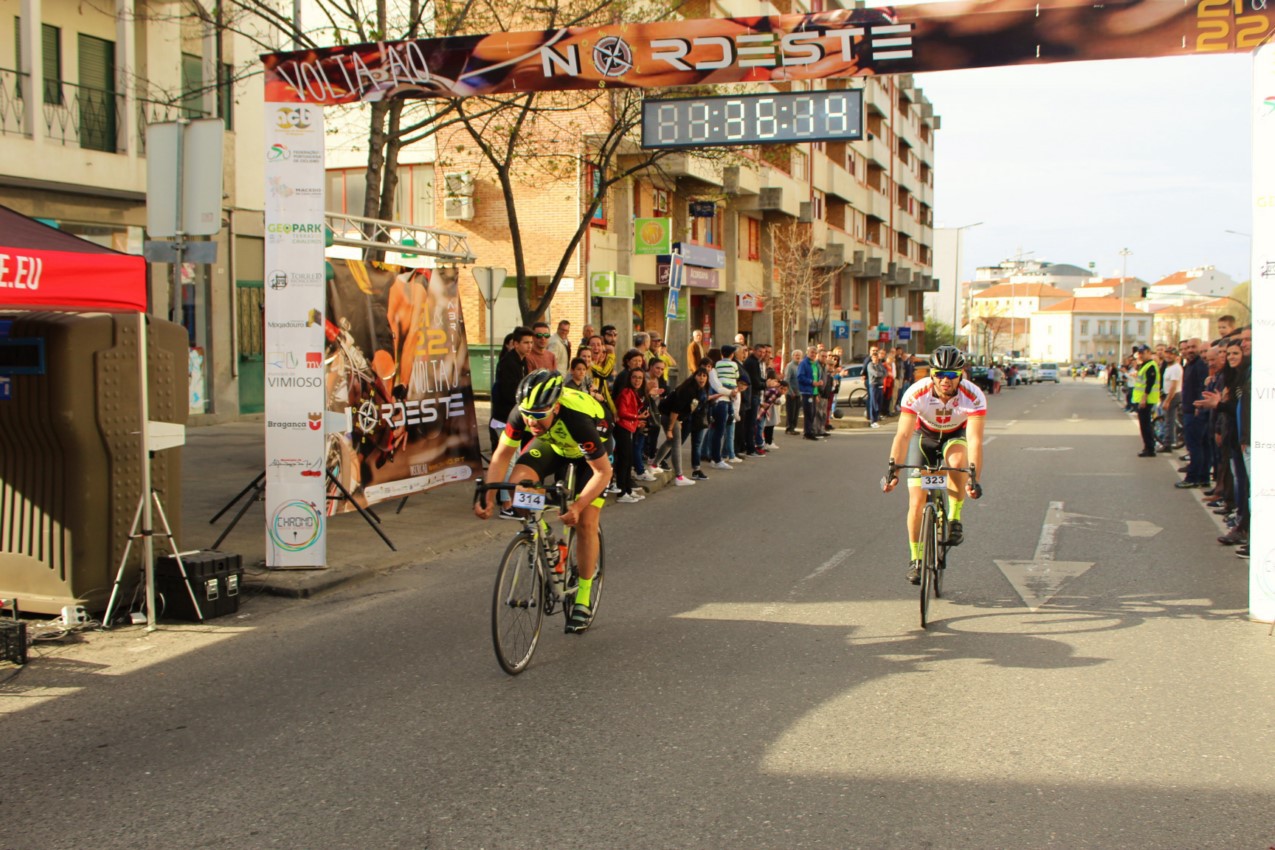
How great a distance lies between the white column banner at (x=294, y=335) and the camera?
959 cm

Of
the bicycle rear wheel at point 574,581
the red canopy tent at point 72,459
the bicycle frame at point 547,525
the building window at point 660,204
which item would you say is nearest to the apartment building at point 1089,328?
the building window at point 660,204

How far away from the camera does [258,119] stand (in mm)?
23203

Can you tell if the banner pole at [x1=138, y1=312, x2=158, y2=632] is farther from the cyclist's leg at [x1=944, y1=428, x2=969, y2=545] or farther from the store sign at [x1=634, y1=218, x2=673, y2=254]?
the store sign at [x1=634, y1=218, x2=673, y2=254]

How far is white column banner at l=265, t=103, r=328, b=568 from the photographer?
9.59 m

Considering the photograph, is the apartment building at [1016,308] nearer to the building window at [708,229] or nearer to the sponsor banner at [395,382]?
the building window at [708,229]

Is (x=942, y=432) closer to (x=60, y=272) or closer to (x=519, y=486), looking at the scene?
(x=519, y=486)

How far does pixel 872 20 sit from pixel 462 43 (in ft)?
12.0

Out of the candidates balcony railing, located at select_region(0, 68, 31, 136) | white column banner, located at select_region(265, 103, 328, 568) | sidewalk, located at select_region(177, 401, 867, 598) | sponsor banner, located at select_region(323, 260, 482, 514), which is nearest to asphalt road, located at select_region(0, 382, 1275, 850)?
sidewalk, located at select_region(177, 401, 867, 598)

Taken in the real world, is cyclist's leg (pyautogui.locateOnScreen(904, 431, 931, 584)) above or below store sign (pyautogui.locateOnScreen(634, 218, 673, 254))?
below

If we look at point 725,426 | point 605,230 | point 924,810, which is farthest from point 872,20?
point 605,230

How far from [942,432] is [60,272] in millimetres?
5816

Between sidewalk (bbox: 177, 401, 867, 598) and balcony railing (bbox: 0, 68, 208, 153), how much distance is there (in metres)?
5.92

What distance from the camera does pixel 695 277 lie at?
3950cm

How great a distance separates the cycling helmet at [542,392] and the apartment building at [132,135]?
11.6 metres
